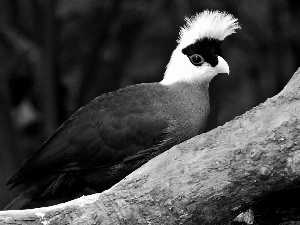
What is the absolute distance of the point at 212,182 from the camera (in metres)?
Answer: 2.18

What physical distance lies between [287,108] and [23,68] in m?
2.75

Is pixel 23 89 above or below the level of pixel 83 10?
below

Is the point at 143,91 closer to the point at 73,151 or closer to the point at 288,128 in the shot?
the point at 73,151

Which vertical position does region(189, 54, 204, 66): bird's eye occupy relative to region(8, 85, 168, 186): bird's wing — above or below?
above

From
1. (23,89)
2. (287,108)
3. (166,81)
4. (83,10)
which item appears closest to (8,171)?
(23,89)

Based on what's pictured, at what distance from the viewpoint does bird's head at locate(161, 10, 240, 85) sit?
3.13 metres

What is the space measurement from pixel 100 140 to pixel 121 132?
105mm

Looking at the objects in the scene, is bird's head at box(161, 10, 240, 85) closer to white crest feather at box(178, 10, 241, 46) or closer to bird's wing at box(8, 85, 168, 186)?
white crest feather at box(178, 10, 241, 46)

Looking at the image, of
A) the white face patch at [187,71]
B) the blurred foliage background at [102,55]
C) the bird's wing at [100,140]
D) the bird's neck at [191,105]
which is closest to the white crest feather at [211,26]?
the white face patch at [187,71]

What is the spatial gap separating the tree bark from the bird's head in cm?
95

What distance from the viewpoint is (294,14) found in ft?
14.8

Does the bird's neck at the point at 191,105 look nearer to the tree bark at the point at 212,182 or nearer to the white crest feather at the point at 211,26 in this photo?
the white crest feather at the point at 211,26

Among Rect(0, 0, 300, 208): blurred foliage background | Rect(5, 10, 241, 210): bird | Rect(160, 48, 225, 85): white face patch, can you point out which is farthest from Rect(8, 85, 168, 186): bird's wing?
Rect(0, 0, 300, 208): blurred foliage background

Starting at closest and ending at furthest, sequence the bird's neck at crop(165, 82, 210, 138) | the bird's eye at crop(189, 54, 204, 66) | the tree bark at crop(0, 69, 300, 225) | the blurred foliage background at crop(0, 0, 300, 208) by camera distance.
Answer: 1. the tree bark at crop(0, 69, 300, 225)
2. the bird's neck at crop(165, 82, 210, 138)
3. the bird's eye at crop(189, 54, 204, 66)
4. the blurred foliage background at crop(0, 0, 300, 208)
